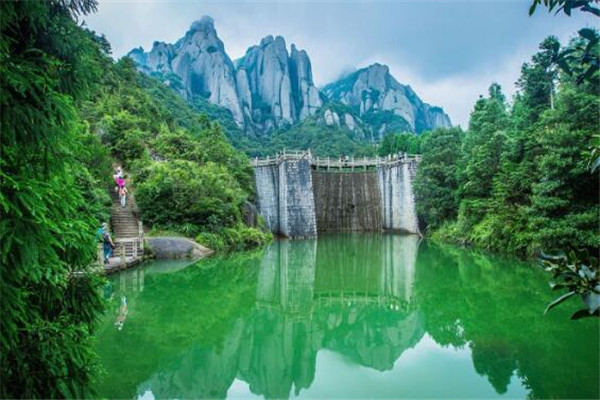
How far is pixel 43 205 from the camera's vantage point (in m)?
1.82

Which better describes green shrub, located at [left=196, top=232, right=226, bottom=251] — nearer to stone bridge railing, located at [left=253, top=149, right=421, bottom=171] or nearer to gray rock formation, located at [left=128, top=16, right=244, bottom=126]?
stone bridge railing, located at [left=253, top=149, right=421, bottom=171]

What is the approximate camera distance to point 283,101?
53469mm

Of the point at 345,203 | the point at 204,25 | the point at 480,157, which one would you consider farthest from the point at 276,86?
the point at 480,157

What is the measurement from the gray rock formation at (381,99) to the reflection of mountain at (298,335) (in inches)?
2152

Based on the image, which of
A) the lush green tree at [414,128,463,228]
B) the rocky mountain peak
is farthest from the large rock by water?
the rocky mountain peak

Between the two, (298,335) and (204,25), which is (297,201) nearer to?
(298,335)

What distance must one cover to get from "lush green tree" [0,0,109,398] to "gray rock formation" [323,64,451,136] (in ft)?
197

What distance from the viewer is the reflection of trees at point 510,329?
3.45 m

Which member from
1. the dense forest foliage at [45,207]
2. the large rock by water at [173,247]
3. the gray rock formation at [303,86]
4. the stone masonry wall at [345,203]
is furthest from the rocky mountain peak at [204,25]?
the dense forest foliage at [45,207]

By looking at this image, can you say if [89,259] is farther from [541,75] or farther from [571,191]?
[541,75]

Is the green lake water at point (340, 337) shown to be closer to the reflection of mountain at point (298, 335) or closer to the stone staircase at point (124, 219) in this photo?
the reflection of mountain at point (298, 335)

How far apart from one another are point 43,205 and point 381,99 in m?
69.0

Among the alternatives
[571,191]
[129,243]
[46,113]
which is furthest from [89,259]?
[571,191]

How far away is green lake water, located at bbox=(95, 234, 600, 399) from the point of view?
3.47 metres
